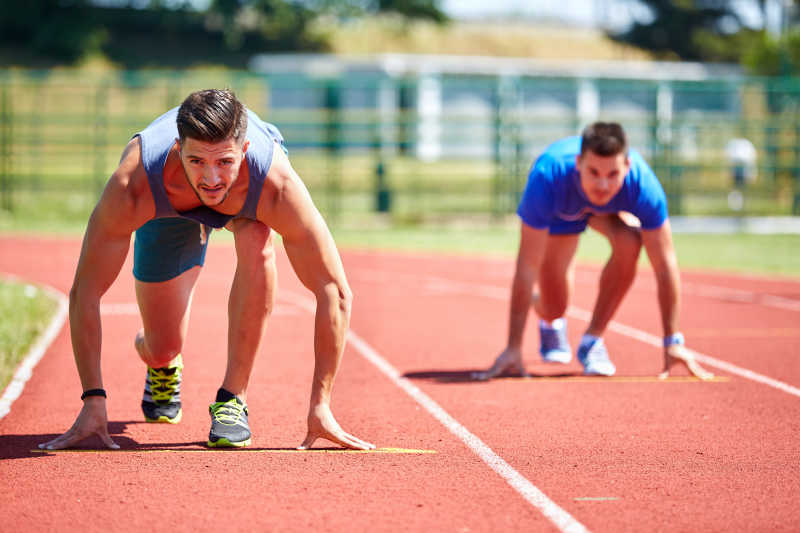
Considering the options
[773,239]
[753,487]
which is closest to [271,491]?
[753,487]

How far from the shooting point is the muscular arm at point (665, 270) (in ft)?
22.4

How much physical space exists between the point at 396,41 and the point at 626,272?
5365 centimetres

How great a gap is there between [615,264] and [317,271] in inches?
122

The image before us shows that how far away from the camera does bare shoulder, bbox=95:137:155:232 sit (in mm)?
4555

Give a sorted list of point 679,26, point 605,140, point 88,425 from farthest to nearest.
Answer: point 679,26 < point 605,140 < point 88,425

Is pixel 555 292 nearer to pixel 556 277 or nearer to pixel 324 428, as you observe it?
pixel 556 277

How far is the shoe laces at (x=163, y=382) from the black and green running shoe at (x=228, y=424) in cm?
67

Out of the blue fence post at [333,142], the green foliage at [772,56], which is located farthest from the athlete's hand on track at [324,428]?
the green foliage at [772,56]

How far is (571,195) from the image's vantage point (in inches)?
270

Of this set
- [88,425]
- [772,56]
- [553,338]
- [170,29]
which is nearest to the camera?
[88,425]

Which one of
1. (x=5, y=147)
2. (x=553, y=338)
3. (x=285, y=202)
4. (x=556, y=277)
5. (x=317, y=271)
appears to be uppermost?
(x=5, y=147)

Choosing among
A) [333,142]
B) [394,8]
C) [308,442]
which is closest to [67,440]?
[308,442]

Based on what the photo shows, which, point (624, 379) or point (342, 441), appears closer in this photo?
point (342, 441)

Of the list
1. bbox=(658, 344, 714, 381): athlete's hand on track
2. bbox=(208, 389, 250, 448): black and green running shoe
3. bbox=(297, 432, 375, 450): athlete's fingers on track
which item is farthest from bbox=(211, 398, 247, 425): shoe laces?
bbox=(658, 344, 714, 381): athlete's hand on track
